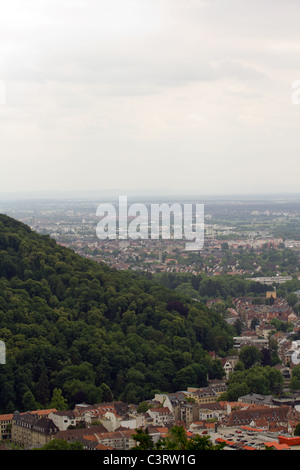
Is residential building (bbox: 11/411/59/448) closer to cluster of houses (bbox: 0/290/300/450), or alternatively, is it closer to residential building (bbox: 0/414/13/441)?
cluster of houses (bbox: 0/290/300/450)

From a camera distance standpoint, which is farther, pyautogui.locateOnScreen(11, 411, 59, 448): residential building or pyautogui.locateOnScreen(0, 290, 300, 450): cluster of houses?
pyautogui.locateOnScreen(11, 411, 59, 448): residential building

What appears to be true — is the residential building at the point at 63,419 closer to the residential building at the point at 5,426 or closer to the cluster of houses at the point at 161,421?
the cluster of houses at the point at 161,421

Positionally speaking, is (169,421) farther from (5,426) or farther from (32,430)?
(5,426)

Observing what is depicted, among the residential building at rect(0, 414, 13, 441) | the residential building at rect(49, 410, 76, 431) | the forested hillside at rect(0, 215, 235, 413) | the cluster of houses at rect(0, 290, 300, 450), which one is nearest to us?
the cluster of houses at rect(0, 290, 300, 450)

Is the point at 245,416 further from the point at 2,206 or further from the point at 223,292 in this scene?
the point at 2,206

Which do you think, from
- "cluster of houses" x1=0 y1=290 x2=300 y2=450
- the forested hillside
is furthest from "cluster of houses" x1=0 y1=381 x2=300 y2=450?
the forested hillside

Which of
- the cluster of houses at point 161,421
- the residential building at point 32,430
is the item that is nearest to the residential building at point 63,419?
the cluster of houses at point 161,421

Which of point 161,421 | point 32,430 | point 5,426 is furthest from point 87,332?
point 32,430
